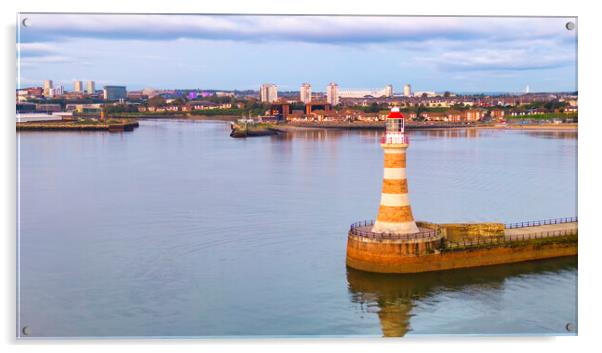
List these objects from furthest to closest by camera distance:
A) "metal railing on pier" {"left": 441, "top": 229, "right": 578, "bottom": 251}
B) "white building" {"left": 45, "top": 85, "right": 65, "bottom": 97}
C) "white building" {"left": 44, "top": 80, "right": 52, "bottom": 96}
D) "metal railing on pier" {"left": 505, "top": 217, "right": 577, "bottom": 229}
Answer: "metal railing on pier" {"left": 505, "top": 217, "right": 577, "bottom": 229}
"metal railing on pier" {"left": 441, "top": 229, "right": 578, "bottom": 251}
"white building" {"left": 45, "top": 85, "right": 65, "bottom": 97}
"white building" {"left": 44, "top": 80, "right": 52, "bottom": 96}

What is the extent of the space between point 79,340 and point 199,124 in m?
6.56

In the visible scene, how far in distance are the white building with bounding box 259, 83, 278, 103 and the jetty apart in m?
1.41

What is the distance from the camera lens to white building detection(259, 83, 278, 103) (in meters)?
10.4

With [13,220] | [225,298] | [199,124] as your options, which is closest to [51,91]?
[13,220]

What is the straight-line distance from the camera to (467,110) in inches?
453

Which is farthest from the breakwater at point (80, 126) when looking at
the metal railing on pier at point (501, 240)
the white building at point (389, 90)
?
the metal railing on pier at point (501, 240)

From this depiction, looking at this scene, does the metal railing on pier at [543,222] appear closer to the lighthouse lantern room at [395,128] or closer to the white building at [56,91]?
the lighthouse lantern room at [395,128]

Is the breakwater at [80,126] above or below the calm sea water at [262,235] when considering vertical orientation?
above

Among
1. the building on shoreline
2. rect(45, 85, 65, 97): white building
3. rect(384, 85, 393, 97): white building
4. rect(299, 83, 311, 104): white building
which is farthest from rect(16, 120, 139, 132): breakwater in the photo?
rect(384, 85, 393, 97): white building

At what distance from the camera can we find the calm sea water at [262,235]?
8.57 m

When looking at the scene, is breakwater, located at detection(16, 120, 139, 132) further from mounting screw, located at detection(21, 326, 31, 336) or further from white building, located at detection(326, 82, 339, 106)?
white building, located at detection(326, 82, 339, 106)

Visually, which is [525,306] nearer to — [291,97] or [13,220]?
[291,97]

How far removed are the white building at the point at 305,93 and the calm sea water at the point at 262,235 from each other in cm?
181

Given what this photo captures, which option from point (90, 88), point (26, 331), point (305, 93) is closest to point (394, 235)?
point (305, 93)
